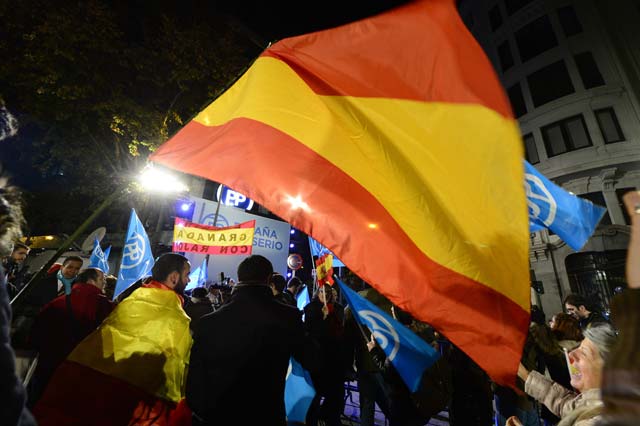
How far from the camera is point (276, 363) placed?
8.33 feet

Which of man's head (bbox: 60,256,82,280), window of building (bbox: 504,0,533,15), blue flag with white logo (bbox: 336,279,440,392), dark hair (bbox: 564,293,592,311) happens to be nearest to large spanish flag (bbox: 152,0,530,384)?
blue flag with white logo (bbox: 336,279,440,392)

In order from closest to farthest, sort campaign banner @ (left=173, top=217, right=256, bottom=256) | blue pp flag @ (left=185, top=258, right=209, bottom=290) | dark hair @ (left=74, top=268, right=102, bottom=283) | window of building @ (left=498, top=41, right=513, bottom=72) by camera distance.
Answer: dark hair @ (left=74, top=268, right=102, bottom=283) → campaign banner @ (left=173, top=217, right=256, bottom=256) → blue pp flag @ (left=185, top=258, right=209, bottom=290) → window of building @ (left=498, top=41, right=513, bottom=72)

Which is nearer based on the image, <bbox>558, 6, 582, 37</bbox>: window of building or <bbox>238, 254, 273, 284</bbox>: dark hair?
<bbox>238, 254, 273, 284</bbox>: dark hair

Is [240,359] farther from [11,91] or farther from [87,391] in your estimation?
[11,91]

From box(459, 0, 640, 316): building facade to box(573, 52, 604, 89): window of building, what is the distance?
58 millimetres

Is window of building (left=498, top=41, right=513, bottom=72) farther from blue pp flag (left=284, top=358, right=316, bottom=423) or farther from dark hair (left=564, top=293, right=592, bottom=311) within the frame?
blue pp flag (left=284, top=358, right=316, bottom=423)

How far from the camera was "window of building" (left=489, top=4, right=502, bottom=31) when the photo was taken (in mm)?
28812

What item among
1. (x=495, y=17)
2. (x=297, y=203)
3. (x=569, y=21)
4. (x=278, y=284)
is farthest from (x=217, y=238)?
(x=495, y=17)

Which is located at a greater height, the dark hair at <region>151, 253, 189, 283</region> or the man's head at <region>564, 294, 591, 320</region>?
the man's head at <region>564, 294, 591, 320</region>

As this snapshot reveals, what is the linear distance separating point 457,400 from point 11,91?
18616mm

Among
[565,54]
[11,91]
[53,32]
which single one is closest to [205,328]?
[53,32]

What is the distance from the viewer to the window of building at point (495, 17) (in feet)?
94.5

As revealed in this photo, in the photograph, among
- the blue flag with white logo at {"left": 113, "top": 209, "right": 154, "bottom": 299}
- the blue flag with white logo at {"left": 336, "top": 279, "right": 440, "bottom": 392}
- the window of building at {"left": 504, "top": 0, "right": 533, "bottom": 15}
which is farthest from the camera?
the window of building at {"left": 504, "top": 0, "right": 533, "bottom": 15}

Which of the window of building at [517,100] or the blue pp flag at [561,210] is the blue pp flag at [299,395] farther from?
the window of building at [517,100]
